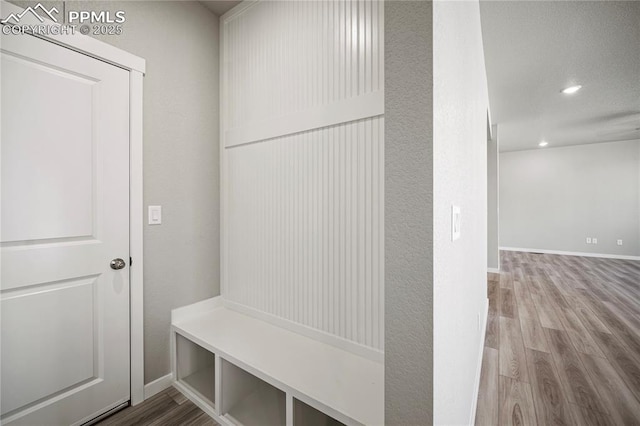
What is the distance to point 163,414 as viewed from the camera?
1.69 meters

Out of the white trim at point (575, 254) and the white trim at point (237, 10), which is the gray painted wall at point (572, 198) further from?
the white trim at point (237, 10)

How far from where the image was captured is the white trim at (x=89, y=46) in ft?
4.43

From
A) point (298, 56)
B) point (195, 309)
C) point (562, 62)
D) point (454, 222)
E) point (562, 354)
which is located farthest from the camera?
point (562, 62)

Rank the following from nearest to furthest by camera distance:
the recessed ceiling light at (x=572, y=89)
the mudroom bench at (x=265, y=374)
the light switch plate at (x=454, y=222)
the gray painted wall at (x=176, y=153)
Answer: the light switch plate at (x=454, y=222)
the mudroom bench at (x=265, y=374)
the gray painted wall at (x=176, y=153)
the recessed ceiling light at (x=572, y=89)

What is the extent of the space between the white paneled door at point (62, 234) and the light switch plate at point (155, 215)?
5.8 inches

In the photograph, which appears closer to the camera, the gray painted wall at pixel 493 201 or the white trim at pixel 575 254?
the gray painted wall at pixel 493 201

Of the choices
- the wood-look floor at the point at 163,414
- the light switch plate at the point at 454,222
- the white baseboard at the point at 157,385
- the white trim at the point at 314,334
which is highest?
the light switch plate at the point at 454,222

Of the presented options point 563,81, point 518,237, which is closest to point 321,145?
point 563,81

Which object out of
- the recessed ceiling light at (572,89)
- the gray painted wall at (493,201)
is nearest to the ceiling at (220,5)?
the recessed ceiling light at (572,89)

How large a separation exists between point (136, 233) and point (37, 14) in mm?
1212

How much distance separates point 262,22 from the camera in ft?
6.69

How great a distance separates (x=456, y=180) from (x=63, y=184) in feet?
6.28

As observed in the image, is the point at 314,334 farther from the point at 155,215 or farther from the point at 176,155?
the point at 176,155

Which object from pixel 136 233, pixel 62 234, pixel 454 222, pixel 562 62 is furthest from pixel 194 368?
pixel 562 62
